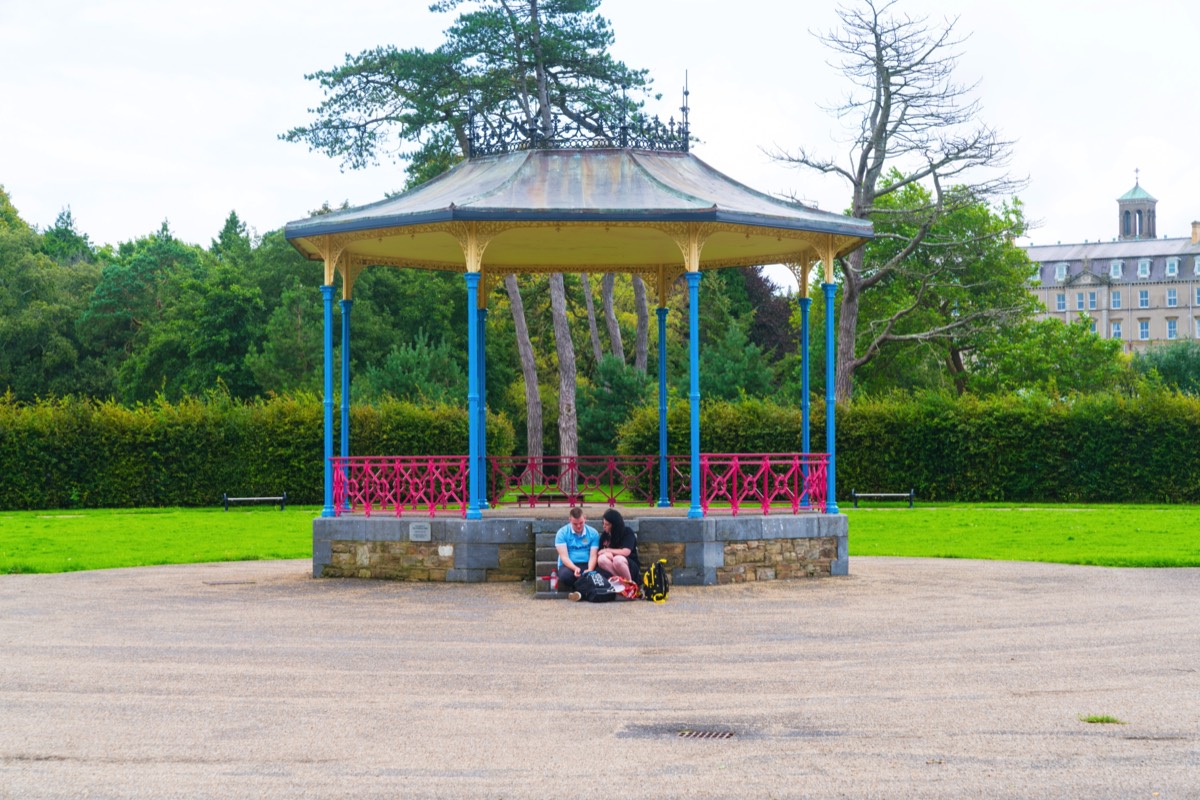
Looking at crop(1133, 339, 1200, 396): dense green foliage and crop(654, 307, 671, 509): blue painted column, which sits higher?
crop(1133, 339, 1200, 396): dense green foliage

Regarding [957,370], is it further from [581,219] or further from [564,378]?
[581,219]

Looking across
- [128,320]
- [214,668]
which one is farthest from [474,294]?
[128,320]

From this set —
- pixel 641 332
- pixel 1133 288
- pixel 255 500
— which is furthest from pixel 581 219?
pixel 1133 288

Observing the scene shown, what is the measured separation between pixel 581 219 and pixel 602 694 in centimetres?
854

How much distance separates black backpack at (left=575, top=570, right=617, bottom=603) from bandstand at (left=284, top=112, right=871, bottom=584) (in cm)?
132

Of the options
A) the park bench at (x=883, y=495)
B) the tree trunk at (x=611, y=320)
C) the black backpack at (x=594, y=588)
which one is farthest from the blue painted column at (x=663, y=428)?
the tree trunk at (x=611, y=320)

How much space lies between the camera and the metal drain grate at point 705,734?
8375 millimetres

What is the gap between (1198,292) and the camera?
117 m

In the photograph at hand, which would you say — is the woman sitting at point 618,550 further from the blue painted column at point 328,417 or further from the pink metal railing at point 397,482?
the blue painted column at point 328,417

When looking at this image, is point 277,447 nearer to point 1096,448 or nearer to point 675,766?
point 1096,448

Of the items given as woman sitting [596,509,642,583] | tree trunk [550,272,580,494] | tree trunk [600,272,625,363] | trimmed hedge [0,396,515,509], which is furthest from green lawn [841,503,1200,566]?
tree trunk [600,272,625,363]

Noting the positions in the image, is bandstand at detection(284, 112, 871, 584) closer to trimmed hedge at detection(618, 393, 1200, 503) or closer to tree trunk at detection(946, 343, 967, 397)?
trimmed hedge at detection(618, 393, 1200, 503)

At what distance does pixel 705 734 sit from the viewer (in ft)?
27.7

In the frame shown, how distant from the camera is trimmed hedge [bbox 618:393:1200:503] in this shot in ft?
115
